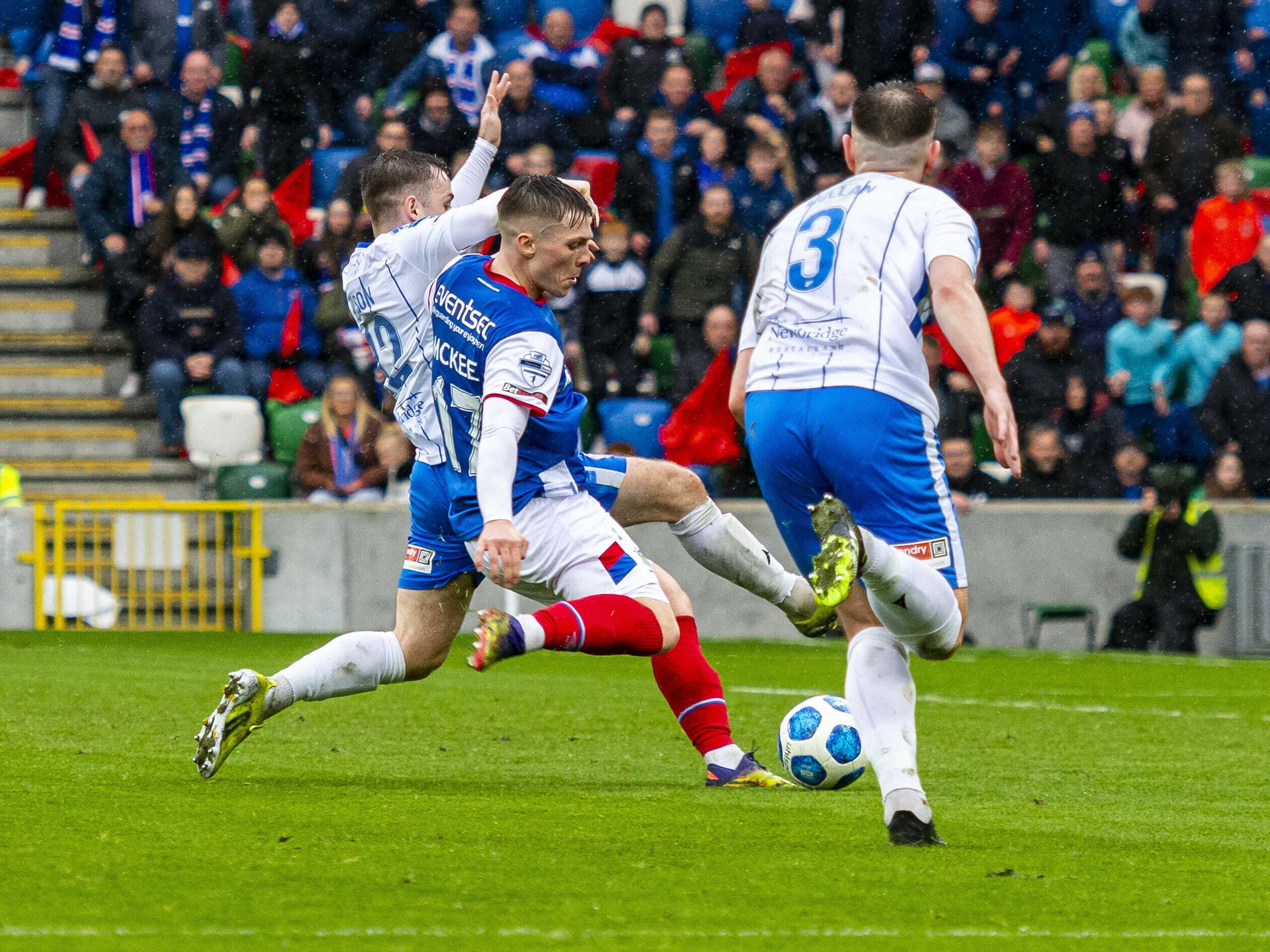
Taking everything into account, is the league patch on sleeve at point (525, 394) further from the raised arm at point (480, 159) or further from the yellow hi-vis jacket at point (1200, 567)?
the yellow hi-vis jacket at point (1200, 567)

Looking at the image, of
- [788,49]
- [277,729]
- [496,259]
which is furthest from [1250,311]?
[496,259]

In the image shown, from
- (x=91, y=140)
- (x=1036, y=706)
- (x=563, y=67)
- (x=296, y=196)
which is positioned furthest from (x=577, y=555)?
(x=91, y=140)

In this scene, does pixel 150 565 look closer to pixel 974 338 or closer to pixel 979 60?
pixel 979 60

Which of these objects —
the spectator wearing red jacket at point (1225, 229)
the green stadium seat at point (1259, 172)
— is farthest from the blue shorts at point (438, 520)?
the green stadium seat at point (1259, 172)

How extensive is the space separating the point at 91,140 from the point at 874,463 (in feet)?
45.2

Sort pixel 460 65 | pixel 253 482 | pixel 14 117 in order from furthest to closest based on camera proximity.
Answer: pixel 14 117
pixel 460 65
pixel 253 482

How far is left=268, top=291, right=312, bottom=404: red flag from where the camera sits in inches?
632

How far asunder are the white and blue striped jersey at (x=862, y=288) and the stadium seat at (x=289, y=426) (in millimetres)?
10723

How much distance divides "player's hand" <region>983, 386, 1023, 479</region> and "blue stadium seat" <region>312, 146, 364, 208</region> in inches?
515

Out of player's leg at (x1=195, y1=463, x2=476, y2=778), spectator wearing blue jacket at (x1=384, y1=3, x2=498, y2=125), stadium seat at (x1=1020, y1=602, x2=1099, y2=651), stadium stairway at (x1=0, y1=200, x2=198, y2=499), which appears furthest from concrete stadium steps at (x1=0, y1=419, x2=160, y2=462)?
player's leg at (x1=195, y1=463, x2=476, y2=778)

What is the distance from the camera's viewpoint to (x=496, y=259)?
5.80 m

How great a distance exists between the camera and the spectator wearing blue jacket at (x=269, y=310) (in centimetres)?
1605

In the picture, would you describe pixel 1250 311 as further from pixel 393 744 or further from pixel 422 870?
pixel 422 870

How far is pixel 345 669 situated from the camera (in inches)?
253
